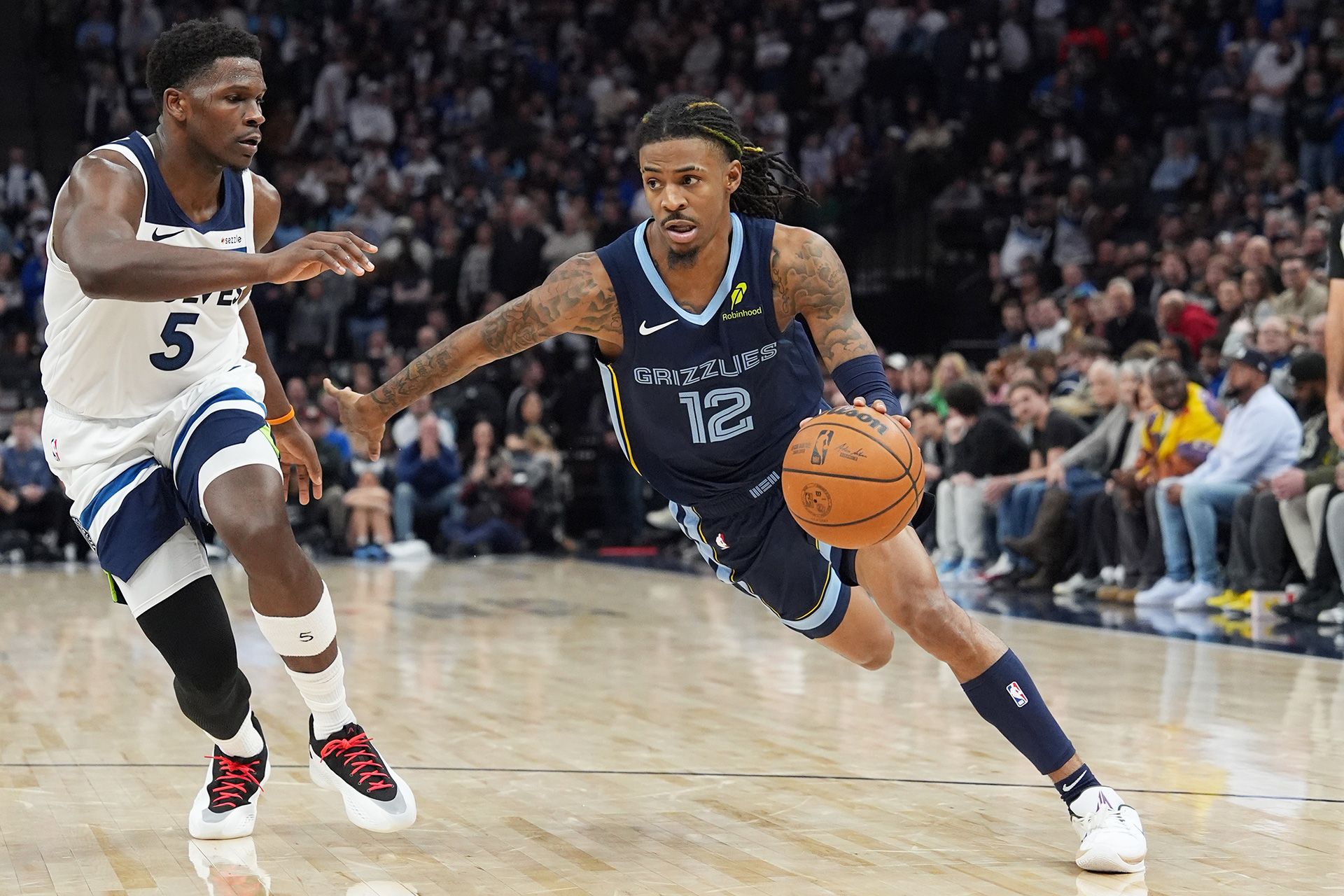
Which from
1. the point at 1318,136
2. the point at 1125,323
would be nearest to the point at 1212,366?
the point at 1125,323

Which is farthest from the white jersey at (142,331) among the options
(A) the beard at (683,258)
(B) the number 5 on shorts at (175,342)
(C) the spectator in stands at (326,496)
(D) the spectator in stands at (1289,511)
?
(C) the spectator in stands at (326,496)

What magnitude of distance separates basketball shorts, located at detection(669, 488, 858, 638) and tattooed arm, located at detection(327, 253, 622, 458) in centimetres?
61

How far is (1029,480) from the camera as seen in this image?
35.0 ft

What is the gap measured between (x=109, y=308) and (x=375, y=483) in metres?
10.1

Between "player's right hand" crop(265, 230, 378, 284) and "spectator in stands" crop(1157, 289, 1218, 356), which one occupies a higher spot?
"player's right hand" crop(265, 230, 378, 284)

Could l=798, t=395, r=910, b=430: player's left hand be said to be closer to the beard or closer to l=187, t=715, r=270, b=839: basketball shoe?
the beard

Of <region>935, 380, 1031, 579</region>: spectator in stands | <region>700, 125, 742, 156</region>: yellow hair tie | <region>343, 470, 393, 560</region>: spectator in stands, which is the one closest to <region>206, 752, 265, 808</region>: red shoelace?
<region>700, 125, 742, 156</region>: yellow hair tie

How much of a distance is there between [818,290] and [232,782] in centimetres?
202

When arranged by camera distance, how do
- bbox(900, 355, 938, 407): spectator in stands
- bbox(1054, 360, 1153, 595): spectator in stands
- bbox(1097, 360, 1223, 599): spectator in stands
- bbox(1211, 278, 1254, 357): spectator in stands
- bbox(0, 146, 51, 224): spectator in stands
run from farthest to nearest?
bbox(0, 146, 51, 224): spectator in stands, bbox(900, 355, 938, 407): spectator in stands, bbox(1211, 278, 1254, 357): spectator in stands, bbox(1054, 360, 1153, 595): spectator in stands, bbox(1097, 360, 1223, 599): spectator in stands

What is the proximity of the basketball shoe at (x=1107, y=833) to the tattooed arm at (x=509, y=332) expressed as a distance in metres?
1.67

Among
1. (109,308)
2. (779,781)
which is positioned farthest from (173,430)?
(779,781)

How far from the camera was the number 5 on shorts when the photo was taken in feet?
13.3

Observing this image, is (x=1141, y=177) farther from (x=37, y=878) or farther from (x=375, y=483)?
(x=37, y=878)

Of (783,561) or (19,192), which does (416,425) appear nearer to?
(19,192)
